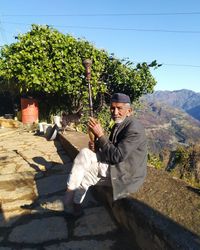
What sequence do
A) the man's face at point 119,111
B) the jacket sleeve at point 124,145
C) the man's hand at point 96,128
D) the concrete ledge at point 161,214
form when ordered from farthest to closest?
the man's face at point 119,111 < the man's hand at point 96,128 < the jacket sleeve at point 124,145 < the concrete ledge at point 161,214

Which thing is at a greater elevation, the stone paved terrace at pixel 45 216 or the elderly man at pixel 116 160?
the elderly man at pixel 116 160

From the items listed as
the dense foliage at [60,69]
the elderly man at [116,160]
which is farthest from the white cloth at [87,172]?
the dense foliage at [60,69]

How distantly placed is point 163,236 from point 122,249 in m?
0.80

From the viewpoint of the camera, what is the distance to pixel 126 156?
3588 mm

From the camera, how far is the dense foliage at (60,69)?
13.0 m

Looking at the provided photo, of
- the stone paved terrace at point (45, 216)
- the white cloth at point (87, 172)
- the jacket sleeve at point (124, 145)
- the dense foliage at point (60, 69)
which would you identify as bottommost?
the stone paved terrace at point (45, 216)

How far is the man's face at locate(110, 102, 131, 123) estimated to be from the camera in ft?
12.8

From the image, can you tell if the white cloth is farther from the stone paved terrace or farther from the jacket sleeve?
the stone paved terrace

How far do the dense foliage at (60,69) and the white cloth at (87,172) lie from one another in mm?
9293

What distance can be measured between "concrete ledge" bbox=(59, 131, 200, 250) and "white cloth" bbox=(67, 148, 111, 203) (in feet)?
0.98

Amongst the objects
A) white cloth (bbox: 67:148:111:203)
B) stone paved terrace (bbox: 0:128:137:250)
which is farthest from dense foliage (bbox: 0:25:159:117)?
white cloth (bbox: 67:148:111:203)

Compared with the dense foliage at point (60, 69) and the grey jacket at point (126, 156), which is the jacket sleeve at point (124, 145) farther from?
the dense foliage at point (60, 69)

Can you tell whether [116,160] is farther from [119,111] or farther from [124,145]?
[119,111]

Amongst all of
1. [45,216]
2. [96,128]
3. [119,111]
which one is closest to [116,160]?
[96,128]
